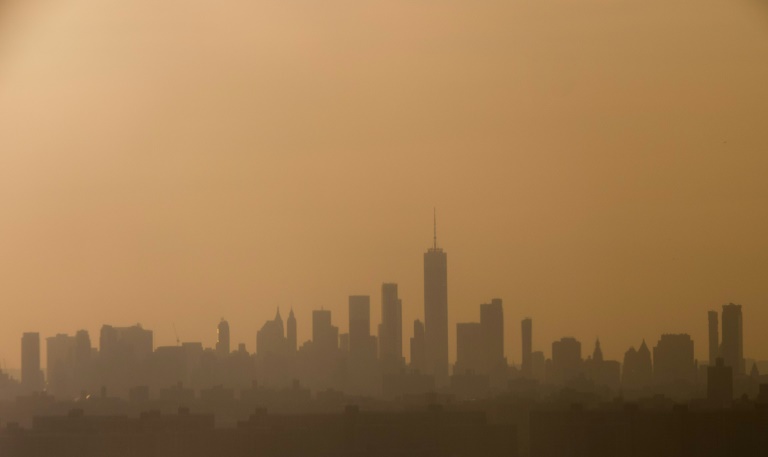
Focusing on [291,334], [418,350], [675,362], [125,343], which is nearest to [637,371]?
[675,362]

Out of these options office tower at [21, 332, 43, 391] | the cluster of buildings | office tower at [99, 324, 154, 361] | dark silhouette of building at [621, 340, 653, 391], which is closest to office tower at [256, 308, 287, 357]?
the cluster of buildings

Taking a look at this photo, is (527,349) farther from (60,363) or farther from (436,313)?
(60,363)

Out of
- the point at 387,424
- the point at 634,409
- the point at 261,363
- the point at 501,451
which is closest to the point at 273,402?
the point at 261,363

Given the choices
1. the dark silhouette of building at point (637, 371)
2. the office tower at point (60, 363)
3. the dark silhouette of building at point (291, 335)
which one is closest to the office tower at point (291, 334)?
the dark silhouette of building at point (291, 335)

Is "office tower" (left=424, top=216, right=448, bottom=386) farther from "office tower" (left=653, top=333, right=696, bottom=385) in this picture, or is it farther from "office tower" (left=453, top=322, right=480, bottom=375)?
"office tower" (left=653, top=333, right=696, bottom=385)

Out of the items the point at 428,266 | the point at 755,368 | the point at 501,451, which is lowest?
the point at 501,451

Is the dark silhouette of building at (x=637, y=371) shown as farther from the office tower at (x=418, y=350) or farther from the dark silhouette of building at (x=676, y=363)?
the office tower at (x=418, y=350)

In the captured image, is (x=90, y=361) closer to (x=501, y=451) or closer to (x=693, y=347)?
(x=501, y=451)
